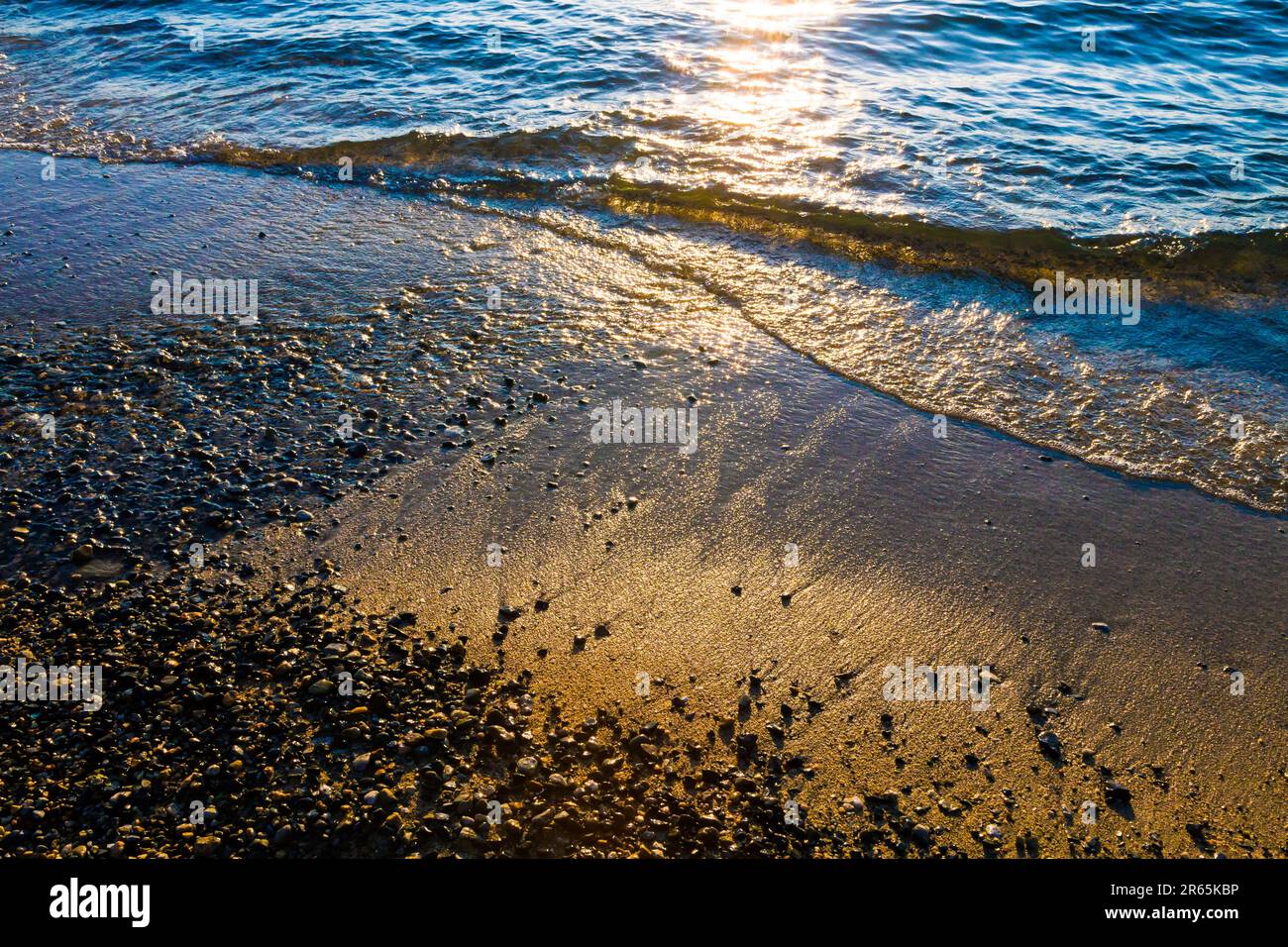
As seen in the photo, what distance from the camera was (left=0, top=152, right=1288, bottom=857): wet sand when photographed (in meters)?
4.46

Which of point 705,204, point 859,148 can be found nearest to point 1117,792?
point 705,204

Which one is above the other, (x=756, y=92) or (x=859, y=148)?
(x=756, y=92)

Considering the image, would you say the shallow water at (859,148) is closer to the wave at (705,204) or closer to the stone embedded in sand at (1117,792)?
the wave at (705,204)

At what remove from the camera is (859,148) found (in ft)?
43.1

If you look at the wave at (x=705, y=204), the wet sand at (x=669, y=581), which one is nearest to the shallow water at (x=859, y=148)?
the wave at (x=705, y=204)

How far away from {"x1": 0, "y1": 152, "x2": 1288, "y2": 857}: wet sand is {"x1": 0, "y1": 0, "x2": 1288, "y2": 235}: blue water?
5.06 meters

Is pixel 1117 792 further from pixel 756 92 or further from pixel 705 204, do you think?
pixel 756 92

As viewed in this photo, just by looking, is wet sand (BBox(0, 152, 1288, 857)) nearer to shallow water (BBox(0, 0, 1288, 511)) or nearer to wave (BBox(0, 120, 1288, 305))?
shallow water (BBox(0, 0, 1288, 511))

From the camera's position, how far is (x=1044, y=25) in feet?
64.8

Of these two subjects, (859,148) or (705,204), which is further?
(859,148)

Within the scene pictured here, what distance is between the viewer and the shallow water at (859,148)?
28.2ft

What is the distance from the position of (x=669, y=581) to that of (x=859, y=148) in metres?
9.65

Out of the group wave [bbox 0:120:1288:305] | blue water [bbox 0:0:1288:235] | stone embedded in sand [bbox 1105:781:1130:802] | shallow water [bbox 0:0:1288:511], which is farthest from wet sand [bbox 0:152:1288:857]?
blue water [bbox 0:0:1288:235]

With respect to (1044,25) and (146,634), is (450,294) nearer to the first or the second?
(146,634)
